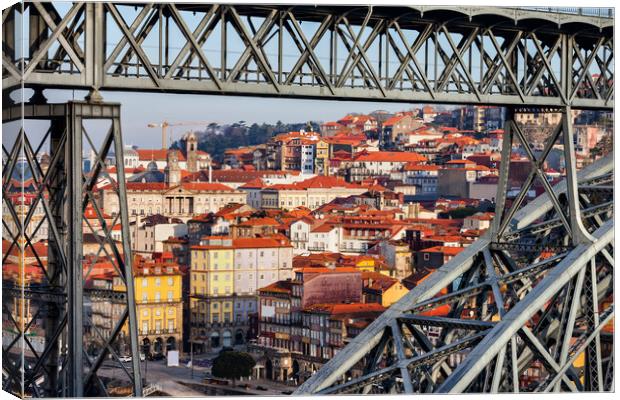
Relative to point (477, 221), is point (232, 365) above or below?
below

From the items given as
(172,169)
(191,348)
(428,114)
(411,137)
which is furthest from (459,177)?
(172,169)

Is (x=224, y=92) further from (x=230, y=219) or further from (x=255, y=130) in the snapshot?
(x=230, y=219)

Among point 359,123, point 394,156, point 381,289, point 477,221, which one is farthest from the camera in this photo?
point 477,221

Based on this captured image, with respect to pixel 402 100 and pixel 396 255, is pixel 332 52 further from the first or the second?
pixel 396 255

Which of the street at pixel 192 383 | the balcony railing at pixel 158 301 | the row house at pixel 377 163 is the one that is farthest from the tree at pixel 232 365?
the row house at pixel 377 163

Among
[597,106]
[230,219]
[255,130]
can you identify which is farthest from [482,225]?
[597,106]

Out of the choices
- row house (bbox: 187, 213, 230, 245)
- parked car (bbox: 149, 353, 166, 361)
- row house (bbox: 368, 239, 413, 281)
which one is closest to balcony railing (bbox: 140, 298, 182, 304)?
parked car (bbox: 149, 353, 166, 361)

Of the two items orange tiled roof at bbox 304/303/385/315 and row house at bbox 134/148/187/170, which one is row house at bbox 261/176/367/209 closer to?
row house at bbox 134/148/187/170
